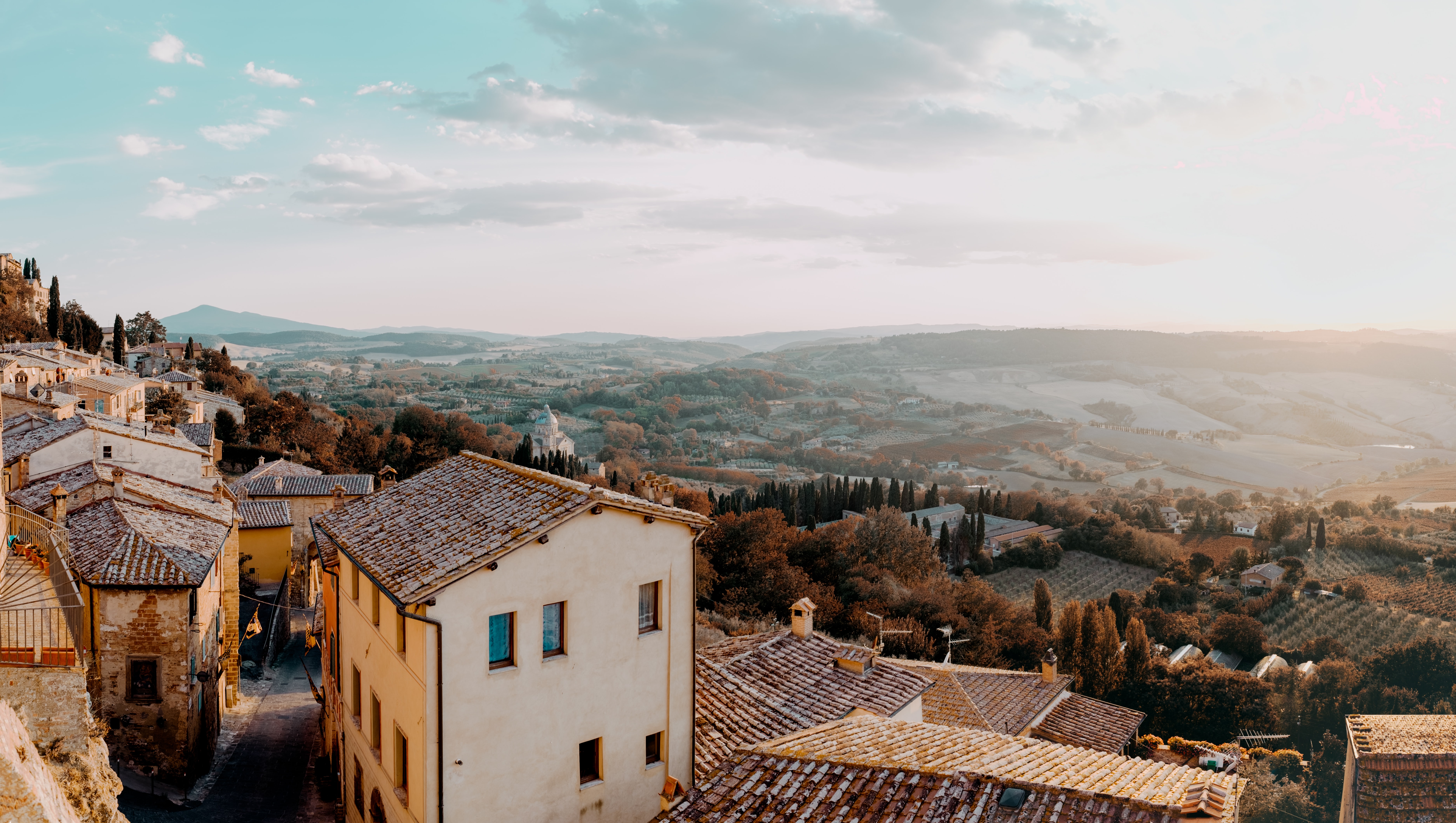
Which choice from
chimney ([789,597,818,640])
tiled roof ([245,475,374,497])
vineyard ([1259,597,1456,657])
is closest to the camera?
chimney ([789,597,818,640])

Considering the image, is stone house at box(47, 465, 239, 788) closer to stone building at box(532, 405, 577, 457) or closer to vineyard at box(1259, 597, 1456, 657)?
vineyard at box(1259, 597, 1456, 657)

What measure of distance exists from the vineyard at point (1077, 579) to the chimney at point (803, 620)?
41.4 m

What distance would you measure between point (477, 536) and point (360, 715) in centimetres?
478

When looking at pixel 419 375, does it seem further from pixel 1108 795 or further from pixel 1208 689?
pixel 1108 795

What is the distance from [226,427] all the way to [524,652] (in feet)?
172

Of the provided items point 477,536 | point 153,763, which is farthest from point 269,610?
point 477,536

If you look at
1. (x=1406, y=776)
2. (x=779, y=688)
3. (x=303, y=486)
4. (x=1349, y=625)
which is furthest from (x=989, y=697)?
(x=1349, y=625)

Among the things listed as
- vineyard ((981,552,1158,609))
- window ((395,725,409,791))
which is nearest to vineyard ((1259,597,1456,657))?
vineyard ((981,552,1158,609))

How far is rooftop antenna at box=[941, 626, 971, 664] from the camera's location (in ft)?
102

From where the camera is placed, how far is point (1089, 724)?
79.1 feet

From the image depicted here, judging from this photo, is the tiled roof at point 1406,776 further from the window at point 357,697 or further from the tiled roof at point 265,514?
the tiled roof at point 265,514

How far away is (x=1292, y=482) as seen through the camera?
122 metres

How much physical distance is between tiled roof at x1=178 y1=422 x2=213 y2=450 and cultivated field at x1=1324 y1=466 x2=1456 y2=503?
110195mm

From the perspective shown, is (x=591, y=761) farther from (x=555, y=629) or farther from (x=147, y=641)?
(x=147, y=641)
